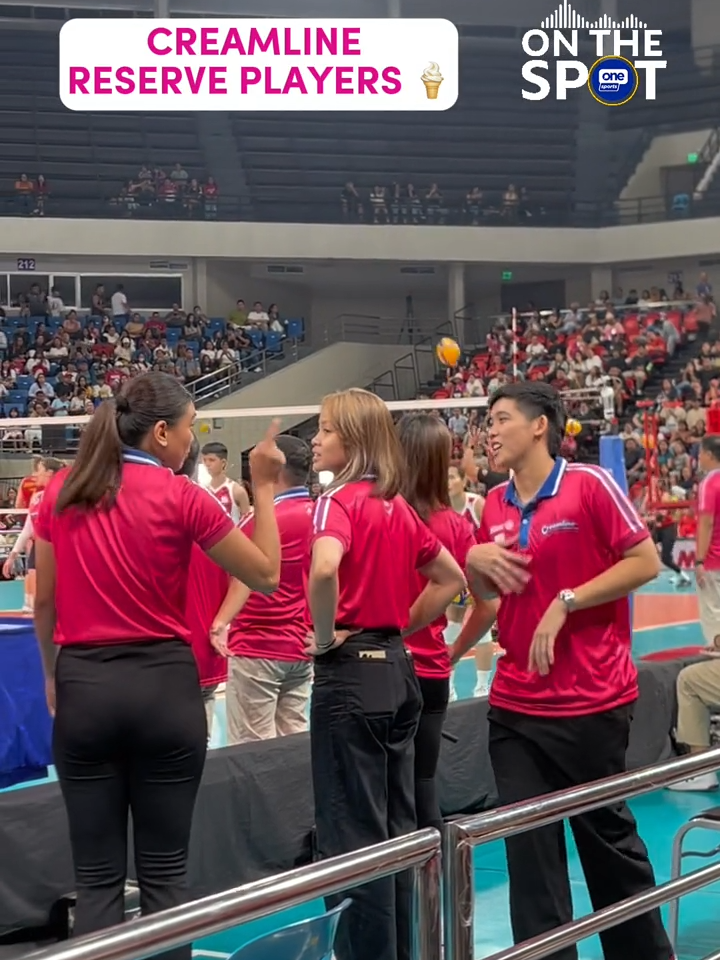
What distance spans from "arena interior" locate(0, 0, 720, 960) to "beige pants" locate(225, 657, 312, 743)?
14.6 meters

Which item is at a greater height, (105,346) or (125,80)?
(125,80)

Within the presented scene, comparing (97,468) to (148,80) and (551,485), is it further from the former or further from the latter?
(148,80)

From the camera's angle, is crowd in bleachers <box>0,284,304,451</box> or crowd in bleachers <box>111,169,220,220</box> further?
crowd in bleachers <box>111,169,220,220</box>

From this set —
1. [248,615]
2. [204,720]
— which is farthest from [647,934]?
[248,615]

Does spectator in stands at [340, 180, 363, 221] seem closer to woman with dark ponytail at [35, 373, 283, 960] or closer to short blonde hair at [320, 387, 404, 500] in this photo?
short blonde hair at [320, 387, 404, 500]

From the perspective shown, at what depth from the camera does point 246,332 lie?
27.8 meters

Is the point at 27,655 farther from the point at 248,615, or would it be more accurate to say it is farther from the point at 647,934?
the point at 647,934

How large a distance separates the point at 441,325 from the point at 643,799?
24.4 m

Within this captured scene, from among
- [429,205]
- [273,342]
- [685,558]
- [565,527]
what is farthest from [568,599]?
[429,205]

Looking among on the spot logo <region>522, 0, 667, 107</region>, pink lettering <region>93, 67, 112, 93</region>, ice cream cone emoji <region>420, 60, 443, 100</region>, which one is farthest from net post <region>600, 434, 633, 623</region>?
on the spot logo <region>522, 0, 667, 107</region>

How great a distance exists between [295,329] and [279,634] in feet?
78.8

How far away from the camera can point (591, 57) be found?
1213 inches

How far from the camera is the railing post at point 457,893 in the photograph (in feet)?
6.05

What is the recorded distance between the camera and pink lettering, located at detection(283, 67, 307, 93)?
90.5ft
